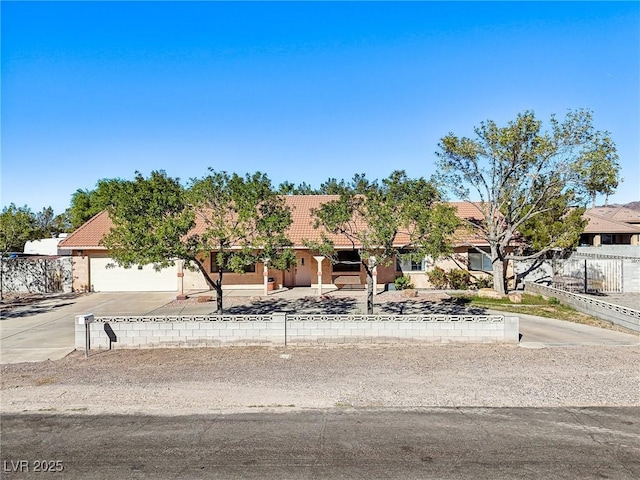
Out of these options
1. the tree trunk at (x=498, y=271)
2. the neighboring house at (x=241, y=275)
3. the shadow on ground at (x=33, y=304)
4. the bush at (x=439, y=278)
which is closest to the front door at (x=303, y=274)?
the neighboring house at (x=241, y=275)

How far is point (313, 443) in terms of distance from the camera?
6715 millimetres

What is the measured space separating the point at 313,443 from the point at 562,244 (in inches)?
668

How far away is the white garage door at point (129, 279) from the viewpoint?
23734 millimetres

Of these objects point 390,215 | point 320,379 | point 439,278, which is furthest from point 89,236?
point 320,379

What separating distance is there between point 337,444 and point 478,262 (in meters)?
19.1

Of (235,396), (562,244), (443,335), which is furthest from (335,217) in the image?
(562,244)

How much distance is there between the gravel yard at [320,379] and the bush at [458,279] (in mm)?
11096

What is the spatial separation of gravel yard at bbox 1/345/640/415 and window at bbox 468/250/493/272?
39.0 feet

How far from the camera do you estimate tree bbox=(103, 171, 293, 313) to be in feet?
41.6

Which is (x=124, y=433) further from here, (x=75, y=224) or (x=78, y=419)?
(x=75, y=224)

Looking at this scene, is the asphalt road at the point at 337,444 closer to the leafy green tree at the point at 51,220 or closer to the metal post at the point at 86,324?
the metal post at the point at 86,324

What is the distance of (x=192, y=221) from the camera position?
516 inches

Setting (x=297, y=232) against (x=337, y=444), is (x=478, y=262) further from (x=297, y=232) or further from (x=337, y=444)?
(x=337, y=444)

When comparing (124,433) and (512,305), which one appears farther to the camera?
(512,305)
